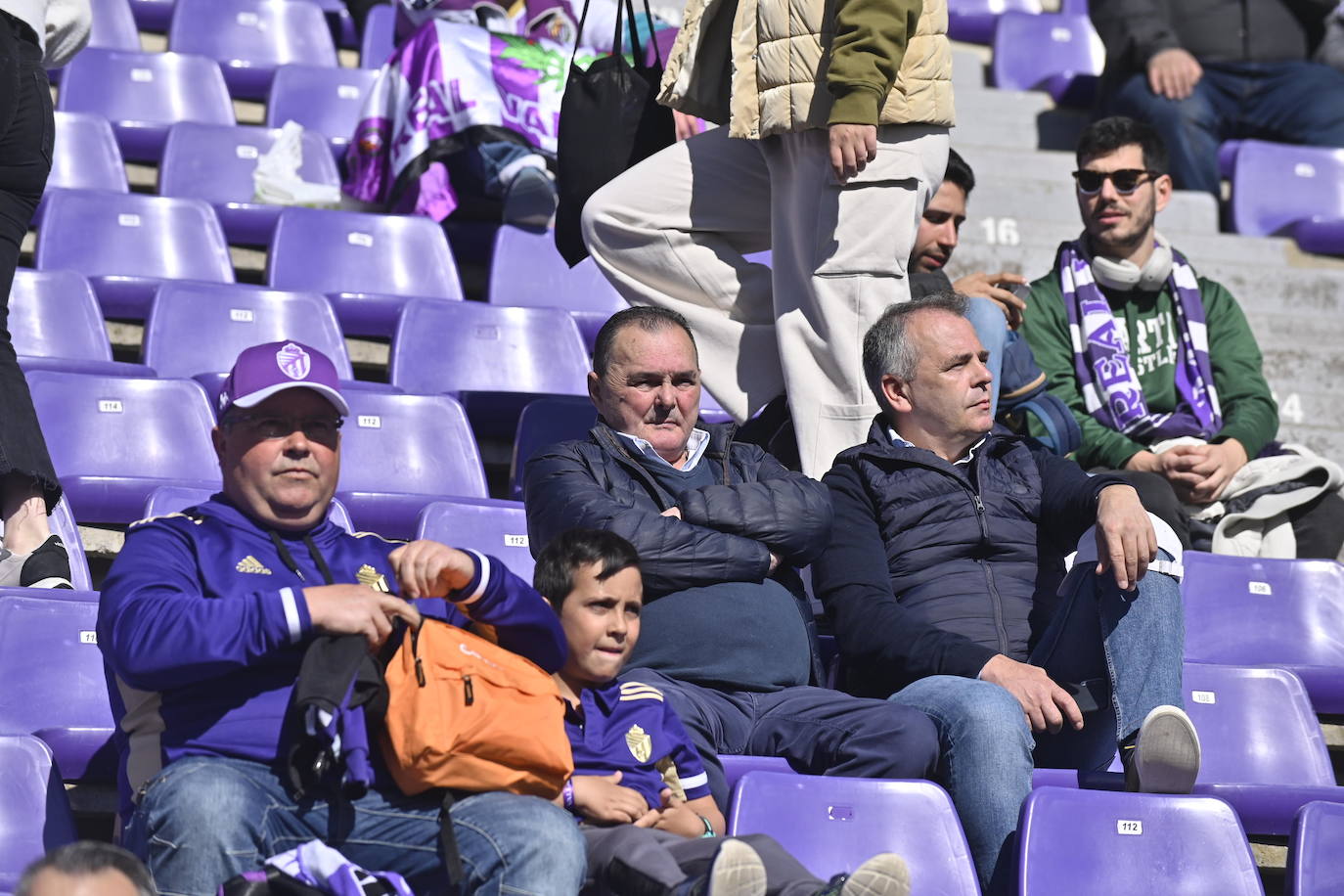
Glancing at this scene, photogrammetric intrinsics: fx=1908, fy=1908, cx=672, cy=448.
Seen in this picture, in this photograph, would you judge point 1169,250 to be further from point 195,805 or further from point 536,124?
point 195,805

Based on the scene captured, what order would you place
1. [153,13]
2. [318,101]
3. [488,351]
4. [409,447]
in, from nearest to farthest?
[409,447] → [488,351] → [318,101] → [153,13]

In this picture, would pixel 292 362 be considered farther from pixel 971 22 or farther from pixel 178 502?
pixel 971 22

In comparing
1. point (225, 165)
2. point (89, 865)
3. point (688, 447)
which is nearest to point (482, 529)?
point (688, 447)

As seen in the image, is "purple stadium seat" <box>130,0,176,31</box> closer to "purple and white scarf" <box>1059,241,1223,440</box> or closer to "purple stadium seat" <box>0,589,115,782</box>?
"purple and white scarf" <box>1059,241,1223,440</box>

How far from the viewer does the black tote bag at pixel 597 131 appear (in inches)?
167

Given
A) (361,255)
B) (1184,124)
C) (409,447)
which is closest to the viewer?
(409,447)

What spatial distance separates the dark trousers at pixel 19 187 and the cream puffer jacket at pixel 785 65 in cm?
131

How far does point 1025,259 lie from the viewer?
6.12 m

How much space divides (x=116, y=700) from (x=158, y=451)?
1491mm

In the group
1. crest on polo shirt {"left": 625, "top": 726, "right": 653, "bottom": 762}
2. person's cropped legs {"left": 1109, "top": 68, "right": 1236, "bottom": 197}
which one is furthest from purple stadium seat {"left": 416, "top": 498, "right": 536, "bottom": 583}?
person's cropped legs {"left": 1109, "top": 68, "right": 1236, "bottom": 197}

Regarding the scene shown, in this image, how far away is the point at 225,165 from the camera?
20.1 feet

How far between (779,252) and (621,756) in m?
1.48

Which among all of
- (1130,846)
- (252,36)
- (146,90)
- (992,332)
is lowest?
(1130,846)

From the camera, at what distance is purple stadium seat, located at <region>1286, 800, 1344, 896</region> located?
10.6 feet
